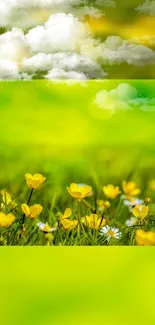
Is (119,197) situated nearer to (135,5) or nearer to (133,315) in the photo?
(133,315)

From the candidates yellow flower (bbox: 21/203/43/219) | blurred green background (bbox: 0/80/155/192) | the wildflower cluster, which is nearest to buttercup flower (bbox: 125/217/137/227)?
the wildflower cluster

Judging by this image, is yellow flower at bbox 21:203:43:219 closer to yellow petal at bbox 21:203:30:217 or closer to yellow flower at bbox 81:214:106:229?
yellow petal at bbox 21:203:30:217

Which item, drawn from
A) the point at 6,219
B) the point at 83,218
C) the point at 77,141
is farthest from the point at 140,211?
the point at 6,219

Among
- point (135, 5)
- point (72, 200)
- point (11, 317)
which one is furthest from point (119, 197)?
point (135, 5)

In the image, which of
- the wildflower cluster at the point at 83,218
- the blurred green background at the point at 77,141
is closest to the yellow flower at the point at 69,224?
the wildflower cluster at the point at 83,218

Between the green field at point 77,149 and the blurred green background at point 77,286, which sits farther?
the green field at point 77,149

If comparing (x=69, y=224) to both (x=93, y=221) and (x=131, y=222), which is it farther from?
(x=131, y=222)

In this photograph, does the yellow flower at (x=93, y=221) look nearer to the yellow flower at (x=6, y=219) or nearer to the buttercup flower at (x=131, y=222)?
the buttercup flower at (x=131, y=222)
